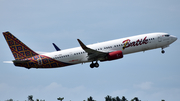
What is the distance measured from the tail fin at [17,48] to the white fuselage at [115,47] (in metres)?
4.63

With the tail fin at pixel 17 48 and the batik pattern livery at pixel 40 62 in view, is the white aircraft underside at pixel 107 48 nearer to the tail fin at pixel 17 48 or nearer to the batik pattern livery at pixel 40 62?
the batik pattern livery at pixel 40 62

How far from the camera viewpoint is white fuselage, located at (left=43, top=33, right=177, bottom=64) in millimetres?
66312

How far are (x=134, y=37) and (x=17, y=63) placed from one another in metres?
27.4

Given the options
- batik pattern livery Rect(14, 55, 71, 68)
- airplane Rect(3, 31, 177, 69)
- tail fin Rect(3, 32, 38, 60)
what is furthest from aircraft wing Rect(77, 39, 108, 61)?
tail fin Rect(3, 32, 38, 60)

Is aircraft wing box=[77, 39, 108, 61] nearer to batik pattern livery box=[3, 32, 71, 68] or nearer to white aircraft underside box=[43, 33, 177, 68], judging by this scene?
white aircraft underside box=[43, 33, 177, 68]

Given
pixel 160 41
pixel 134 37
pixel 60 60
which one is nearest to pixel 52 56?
pixel 60 60

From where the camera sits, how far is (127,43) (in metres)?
66.1

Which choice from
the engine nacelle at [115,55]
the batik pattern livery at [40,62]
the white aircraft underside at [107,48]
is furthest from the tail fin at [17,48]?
the engine nacelle at [115,55]

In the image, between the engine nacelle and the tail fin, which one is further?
the tail fin

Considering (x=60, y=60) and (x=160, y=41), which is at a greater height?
(x=160, y=41)

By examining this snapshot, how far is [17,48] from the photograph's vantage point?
227ft

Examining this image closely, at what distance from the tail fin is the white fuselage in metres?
4.63

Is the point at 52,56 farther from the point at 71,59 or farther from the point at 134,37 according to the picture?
the point at 134,37

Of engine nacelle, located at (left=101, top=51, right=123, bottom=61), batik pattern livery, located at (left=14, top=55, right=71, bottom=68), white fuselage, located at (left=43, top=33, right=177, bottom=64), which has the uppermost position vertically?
white fuselage, located at (left=43, top=33, right=177, bottom=64)
